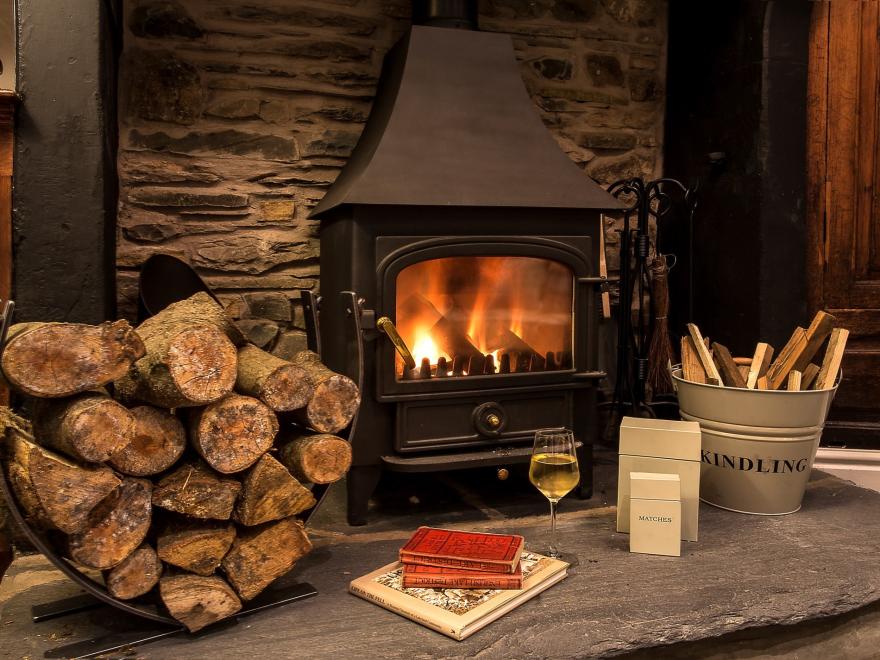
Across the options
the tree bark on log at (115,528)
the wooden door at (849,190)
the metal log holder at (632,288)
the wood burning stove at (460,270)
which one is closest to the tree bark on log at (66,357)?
the tree bark on log at (115,528)

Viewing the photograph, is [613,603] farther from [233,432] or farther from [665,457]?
[233,432]

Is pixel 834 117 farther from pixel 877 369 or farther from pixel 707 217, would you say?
pixel 877 369

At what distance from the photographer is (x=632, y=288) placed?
2957 millimetres

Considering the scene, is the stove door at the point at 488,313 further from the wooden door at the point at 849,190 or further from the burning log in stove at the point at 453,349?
the wooden door at the point at 849,190

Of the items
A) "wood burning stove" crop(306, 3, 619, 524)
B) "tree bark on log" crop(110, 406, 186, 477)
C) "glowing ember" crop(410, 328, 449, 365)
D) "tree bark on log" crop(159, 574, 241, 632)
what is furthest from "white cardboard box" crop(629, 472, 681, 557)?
"tree bark on log" crop(110, 406, 186, 477)

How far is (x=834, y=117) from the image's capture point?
9.16 feet

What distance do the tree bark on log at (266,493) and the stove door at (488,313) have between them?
22.6 inches

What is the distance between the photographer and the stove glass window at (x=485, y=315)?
2.27 m

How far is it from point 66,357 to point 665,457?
1.54 metres

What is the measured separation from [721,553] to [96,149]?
1975 millimetres

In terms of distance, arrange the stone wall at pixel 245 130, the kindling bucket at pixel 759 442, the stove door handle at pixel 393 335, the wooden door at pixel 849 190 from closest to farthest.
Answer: the stove door handle at pixel 393 335 → the kindling bucket at pixel 759 442 → the stone wall at pixel 245 130 → the wooden door at pixel 849 190

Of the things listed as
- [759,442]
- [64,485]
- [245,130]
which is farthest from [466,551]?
[245,130]

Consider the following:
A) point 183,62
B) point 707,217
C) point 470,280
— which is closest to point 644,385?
point 707,217

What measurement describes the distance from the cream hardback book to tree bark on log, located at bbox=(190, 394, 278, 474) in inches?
17.4
